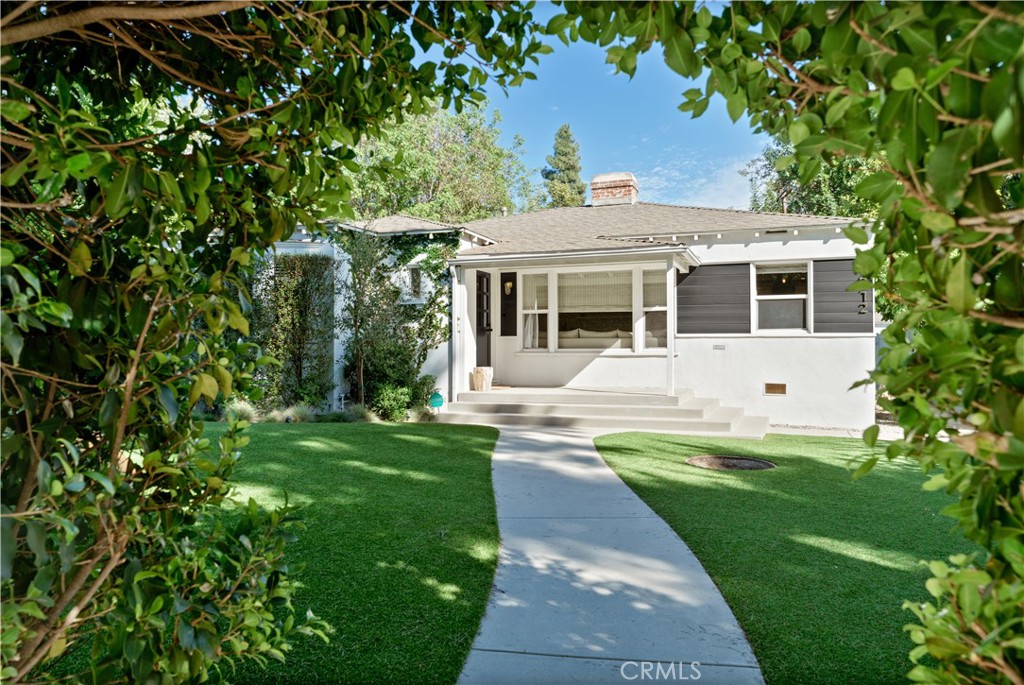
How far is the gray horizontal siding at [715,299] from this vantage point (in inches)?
528

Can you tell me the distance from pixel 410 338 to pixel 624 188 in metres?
8.65

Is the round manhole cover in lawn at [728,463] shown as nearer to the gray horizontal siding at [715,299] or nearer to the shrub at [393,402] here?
the gray horizontal siding at [715,299]

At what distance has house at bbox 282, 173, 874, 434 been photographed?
12.7m

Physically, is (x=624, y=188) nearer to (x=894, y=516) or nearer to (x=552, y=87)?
(x=894, y=516)

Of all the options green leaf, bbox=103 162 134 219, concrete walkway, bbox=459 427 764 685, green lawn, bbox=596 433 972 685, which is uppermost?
green leaf, bbox=103 162 134 219

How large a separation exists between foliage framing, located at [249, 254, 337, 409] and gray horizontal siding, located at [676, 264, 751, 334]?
7.95 meters

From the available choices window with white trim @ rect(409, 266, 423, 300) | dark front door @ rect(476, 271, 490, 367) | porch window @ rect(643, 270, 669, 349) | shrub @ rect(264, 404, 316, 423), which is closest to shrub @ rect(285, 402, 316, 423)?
shrub @ rect(264, 404, 316, 423)

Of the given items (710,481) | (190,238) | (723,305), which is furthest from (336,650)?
(723,305)

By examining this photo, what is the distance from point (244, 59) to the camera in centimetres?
185

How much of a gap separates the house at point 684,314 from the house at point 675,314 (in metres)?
0.03

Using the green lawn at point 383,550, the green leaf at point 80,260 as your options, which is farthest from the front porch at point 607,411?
the green leaf at point 80,260

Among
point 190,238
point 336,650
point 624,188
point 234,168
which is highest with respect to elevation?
point 624,188

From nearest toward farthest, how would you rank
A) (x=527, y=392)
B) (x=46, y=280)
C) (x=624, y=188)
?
(x=46, y=280), (x=527, y=392), (x=624, y=188)

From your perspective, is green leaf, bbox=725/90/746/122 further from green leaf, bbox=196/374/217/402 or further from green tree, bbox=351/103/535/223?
green tree, bbox=351/103/535/223
